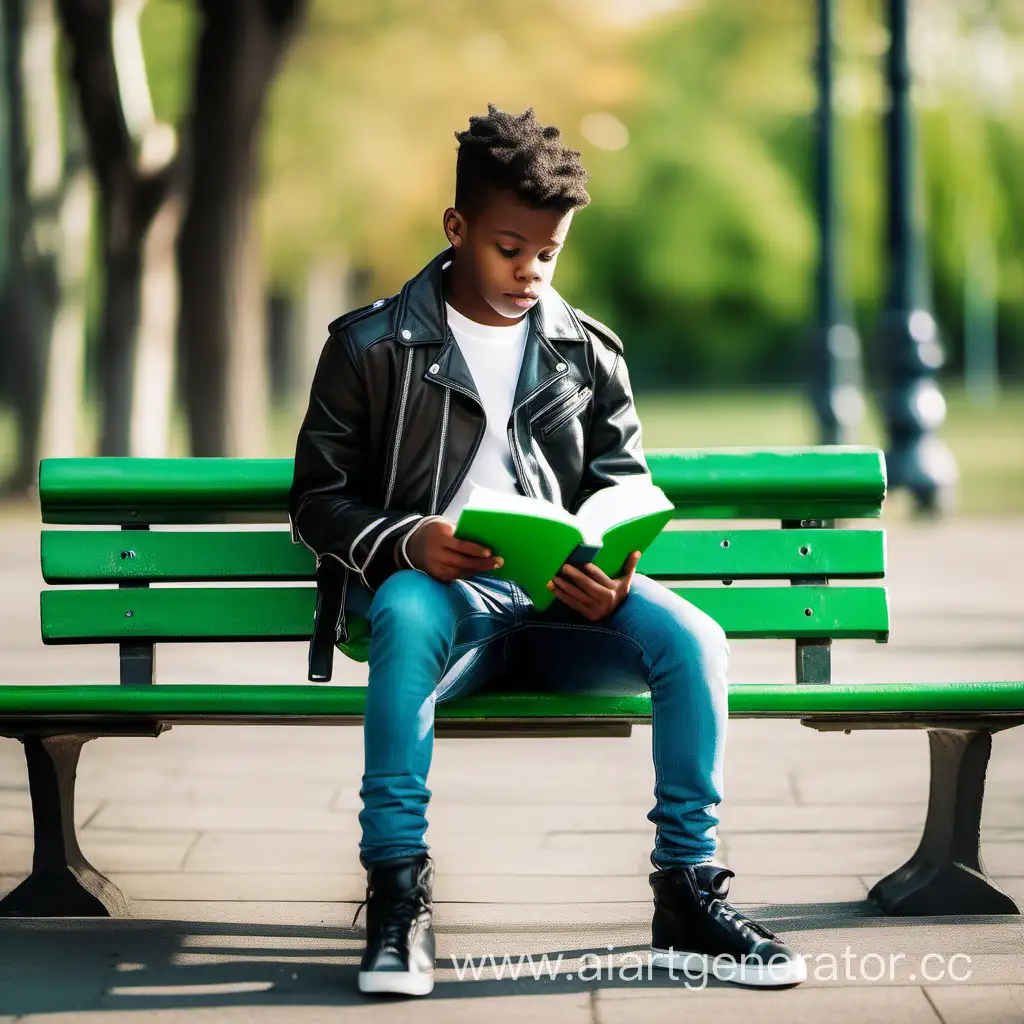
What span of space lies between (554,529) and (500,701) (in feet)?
1.66

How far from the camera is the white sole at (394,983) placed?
11.2 feet

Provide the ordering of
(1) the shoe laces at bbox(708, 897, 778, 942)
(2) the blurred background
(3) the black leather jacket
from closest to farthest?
(1) the shoe laces at bbox(708, 897, 778, 942), (3) the black leather jacket, (2) the blurred background

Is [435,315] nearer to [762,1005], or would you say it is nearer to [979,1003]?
[762,1005]

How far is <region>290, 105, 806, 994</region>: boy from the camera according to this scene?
3.50m

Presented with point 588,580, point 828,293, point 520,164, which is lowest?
point 588,580

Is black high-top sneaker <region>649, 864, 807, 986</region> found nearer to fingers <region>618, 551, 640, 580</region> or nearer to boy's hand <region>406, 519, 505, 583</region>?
fingers <region>618, 551, 640, 580</region>

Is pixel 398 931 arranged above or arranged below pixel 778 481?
below

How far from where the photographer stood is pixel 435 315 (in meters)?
3.84

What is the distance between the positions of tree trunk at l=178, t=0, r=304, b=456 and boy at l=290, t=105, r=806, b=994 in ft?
31.7

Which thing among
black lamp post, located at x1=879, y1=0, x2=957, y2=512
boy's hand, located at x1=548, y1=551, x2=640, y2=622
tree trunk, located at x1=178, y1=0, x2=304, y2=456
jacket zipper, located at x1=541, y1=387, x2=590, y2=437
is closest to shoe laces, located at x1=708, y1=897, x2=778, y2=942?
boy's hand, located at x1=548, y1=551, x2=640, y2=622

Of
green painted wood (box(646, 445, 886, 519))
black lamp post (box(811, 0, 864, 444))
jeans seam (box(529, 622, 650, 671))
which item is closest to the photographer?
jeans seam (box(529, 622, 650, 671))

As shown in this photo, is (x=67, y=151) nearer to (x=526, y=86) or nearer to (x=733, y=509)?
(x=526, y=86)

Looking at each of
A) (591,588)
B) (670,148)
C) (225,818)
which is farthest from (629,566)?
(670,148)

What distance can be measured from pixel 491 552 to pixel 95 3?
1099cm
